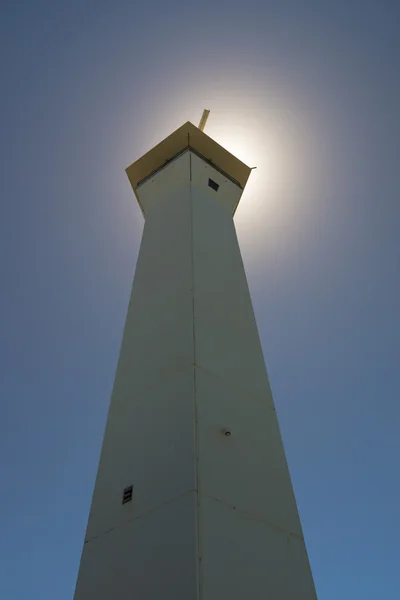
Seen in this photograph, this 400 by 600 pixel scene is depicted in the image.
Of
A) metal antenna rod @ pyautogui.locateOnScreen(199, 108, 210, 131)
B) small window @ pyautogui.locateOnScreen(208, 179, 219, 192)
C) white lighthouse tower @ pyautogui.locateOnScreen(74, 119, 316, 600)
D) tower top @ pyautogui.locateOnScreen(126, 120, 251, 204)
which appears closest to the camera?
white lighthouse tower @ pyautogui.locateOnScreen(74, 119, 316, 600)

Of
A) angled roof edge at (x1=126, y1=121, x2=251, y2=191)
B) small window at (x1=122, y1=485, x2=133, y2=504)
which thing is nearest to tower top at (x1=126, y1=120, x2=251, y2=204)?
angled roof edge at (x1=126, y1=121, x2=251, y2=191)

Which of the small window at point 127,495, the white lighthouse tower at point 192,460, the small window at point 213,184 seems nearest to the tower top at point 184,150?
the small window at point 213,184

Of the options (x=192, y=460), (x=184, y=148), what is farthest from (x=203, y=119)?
(x=192, y=460)

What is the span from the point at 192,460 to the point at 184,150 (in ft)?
26.9

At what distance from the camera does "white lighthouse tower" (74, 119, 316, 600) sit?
339 centimetres

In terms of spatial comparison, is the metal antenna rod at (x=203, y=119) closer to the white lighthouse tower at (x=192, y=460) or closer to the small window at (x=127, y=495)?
the white lighthouse tower at (x=192, y=460)

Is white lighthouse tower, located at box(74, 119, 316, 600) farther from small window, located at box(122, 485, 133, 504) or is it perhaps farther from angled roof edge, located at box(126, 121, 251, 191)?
angled roof edge, located at box(126, 121, 251, 191)

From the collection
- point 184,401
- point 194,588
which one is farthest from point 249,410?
point 194,588

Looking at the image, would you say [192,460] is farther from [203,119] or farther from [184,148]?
[203,119]

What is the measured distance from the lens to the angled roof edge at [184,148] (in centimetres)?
1050

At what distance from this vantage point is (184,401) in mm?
4441

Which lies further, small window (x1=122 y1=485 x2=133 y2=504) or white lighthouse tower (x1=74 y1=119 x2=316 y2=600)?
small window (x1=122 y1=485 x2=133 y2=504)

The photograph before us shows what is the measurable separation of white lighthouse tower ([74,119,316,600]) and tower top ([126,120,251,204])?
403cm

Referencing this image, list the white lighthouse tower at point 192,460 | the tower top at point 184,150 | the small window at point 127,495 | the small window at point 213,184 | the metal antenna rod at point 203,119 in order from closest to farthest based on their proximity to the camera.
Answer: the white lighthouse tower at point 192,460, the small window at point 127,495, the small window at point 213,184, the tower top at point 184,150, the metal antenna rod at point 203,119
